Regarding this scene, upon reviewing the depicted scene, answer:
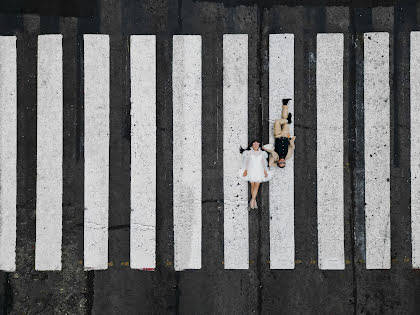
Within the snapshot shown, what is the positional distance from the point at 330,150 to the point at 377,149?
793 mm

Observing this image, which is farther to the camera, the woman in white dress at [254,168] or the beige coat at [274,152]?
the beige coat at [274,152]

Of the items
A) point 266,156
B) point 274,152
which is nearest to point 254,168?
point 266,156

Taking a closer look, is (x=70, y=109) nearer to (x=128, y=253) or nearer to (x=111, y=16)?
(x=111, y=16)

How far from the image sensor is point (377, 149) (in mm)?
8180

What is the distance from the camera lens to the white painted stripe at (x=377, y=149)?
26.7 ft

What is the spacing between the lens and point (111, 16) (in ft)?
27.0

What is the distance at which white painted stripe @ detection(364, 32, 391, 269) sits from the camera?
321 inches

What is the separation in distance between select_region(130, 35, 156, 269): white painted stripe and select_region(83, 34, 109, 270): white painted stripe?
46cm

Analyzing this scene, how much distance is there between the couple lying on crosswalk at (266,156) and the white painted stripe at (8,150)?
12.8 ft

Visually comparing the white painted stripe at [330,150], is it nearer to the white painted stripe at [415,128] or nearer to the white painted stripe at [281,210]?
the white painted stripe at [281,210]

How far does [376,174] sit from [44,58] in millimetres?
5967

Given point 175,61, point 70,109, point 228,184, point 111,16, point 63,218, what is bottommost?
point 63,218

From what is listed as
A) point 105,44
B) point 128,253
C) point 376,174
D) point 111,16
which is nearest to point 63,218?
point 128,253

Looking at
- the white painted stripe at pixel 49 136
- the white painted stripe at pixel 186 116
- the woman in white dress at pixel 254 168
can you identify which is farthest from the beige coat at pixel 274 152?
the white painted stripe at pixel 49 136
